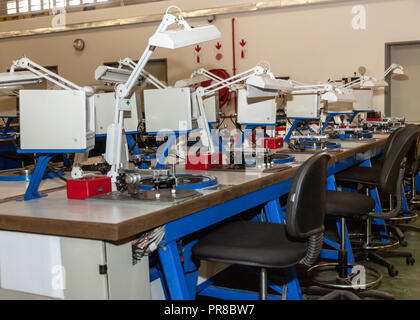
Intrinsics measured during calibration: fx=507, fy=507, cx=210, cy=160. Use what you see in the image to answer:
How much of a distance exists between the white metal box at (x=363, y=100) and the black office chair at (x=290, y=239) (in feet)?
13.7

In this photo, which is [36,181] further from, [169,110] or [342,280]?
[342,280]

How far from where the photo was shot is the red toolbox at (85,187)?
69.7 inches

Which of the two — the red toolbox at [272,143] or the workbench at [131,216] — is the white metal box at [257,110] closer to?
the red toolbox at [272,143]

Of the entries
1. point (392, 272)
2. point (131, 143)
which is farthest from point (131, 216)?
point (392, 272)

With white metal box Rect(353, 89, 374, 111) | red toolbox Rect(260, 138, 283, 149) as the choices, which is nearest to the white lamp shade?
red toolbox Rect(260, 138, 283, 149)

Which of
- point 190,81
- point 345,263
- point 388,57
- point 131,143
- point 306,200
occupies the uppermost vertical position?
point 388,57

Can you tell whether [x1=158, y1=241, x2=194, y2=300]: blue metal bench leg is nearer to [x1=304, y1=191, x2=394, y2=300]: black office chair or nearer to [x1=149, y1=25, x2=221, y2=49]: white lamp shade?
[x1=149, y1=25, x2=221, y2=49]: white lamp shade

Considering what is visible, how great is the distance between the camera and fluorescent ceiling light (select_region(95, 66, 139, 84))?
2383 millimetres

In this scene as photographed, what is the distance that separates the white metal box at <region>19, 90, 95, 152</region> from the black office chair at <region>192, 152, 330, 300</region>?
596mm

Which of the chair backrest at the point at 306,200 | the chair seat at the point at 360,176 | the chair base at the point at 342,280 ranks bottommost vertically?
the chair base at the point at 342,280

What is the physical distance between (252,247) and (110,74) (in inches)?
46.5

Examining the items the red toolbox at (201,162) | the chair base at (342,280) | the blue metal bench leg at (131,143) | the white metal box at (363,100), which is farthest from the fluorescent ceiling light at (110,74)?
the white metal box at (363,100)

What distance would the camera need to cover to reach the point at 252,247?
176 cm

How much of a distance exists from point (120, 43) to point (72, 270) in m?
7.43
